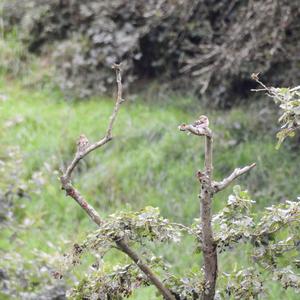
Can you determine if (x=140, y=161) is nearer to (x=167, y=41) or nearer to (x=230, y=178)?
(x=167, y=41)

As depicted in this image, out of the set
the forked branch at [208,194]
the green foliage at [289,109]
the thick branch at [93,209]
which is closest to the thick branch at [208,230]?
the forked branch at [208,194]

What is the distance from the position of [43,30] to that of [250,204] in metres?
6.25

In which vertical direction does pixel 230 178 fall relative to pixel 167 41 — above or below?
below

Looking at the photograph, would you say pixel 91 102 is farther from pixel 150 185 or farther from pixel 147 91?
pixel 150 185

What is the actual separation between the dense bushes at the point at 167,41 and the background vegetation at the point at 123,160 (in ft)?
0.40

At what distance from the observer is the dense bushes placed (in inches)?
231

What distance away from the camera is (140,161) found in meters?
5.95

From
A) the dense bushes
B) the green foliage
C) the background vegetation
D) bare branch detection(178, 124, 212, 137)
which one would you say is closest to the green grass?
the background vegetation

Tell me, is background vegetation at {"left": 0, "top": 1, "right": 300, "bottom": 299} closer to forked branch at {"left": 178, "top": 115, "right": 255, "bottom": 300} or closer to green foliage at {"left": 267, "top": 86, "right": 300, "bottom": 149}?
forked branch at {"left": 178, "top": 115, "right": 255, "bottom": 300}

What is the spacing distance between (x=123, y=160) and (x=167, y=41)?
65.7 inches

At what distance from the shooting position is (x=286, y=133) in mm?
2000

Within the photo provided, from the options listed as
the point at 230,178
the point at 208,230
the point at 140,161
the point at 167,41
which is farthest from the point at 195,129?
the point at 167,41

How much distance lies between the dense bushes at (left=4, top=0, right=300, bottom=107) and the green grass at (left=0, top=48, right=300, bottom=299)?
12.1 inches

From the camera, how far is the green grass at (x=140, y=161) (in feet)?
17.3
